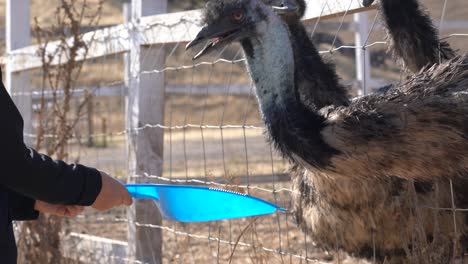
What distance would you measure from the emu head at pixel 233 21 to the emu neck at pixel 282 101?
32 mm

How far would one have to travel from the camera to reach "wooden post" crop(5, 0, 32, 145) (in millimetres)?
7711

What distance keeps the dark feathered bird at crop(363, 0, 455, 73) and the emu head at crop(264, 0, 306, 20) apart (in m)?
0.37

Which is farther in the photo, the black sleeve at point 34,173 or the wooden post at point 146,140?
the wooden post at point 146,140

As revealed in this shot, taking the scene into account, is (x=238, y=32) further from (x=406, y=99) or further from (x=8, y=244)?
(x=8, y=244)

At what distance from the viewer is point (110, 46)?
250 inches

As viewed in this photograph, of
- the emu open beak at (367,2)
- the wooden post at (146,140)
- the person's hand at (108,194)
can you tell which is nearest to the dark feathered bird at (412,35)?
the emu open beak at (367,2)

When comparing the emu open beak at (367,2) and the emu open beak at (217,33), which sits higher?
the emu open beak at (367,2)

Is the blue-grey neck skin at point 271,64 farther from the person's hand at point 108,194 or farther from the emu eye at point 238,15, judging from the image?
the person's hand at point 108,194

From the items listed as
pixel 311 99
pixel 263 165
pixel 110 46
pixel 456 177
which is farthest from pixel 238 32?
pixel 263 165

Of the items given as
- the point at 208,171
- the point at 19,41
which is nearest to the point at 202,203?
the point at 208,171

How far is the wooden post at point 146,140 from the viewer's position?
580cm

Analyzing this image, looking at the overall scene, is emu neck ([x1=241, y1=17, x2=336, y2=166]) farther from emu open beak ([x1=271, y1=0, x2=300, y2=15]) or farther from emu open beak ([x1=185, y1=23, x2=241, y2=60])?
emu open beak ([x1=271, y1=0, x2=300, y2=15])

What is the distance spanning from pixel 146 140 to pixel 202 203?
5.60ft

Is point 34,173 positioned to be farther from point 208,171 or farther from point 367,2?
point 208,171
